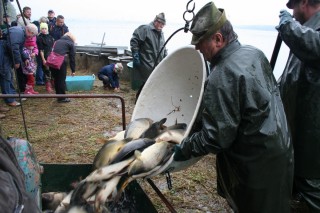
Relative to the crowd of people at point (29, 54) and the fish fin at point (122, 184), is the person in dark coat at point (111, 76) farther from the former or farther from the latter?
the fish fin at point (122, 184)

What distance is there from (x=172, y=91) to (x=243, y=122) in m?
1.60

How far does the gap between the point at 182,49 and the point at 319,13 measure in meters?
1.31

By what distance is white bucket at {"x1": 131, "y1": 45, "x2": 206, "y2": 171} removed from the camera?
367 cm

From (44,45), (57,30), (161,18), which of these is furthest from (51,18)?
(161,18)

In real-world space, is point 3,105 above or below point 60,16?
below

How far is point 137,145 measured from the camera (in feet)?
9.49

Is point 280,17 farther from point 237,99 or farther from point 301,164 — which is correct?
point 301,164

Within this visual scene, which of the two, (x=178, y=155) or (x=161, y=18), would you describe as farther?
(x=161, y=18)

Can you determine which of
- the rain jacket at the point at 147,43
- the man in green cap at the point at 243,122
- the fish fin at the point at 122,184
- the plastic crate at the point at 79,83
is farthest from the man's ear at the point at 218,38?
the plastic crate at the point at 79,83

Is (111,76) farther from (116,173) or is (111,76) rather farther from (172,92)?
(116,173)

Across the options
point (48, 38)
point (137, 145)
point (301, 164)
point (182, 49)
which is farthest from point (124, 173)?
point (48, 38)

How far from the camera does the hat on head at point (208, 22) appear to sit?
2.42 metres

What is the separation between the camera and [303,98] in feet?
10.4

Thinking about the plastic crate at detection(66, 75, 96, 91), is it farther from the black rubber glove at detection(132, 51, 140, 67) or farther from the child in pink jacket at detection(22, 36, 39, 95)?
the black rubber glove at detection(132, 51, 140, 67)
